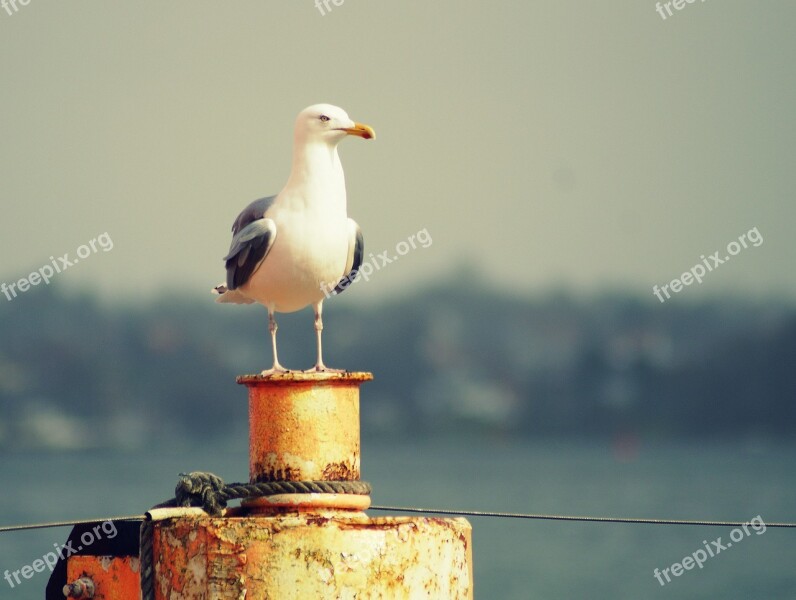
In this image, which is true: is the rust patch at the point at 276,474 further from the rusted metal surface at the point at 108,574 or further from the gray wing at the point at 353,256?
the gray wing at the point at 353,256

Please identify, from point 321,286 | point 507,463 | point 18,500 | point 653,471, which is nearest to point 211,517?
point 321,286

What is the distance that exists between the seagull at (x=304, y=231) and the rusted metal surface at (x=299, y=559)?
1363mm

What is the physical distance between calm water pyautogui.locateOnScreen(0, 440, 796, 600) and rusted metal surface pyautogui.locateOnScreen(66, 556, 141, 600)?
36.2 meters

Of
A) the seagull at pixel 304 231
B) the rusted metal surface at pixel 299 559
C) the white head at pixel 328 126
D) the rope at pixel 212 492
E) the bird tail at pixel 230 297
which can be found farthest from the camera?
the bird tail at pixel 230 297

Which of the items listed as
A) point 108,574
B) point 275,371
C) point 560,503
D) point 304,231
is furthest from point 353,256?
point 560,503

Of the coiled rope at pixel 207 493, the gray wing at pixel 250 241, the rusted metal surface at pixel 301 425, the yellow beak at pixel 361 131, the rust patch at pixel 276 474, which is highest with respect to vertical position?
the yellow beak at pixel 361 131

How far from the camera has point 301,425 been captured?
6.37 m

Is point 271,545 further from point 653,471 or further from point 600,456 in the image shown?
point 600,456

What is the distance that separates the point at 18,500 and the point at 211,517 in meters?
73.5

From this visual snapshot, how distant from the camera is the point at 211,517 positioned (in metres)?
6.04

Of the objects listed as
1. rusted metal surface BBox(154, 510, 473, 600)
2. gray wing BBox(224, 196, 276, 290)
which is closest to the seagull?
gray wing BBox(224, 196, 276, 290)

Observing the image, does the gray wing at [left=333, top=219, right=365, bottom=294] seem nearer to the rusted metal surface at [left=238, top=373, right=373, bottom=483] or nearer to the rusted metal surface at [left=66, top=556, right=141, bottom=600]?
the rusted metal surface at [left=238, top=373, right=373, bottom=483]

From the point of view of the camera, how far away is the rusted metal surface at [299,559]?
5.83 m

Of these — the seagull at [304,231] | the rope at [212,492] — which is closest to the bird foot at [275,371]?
the seagull at [304,231]
